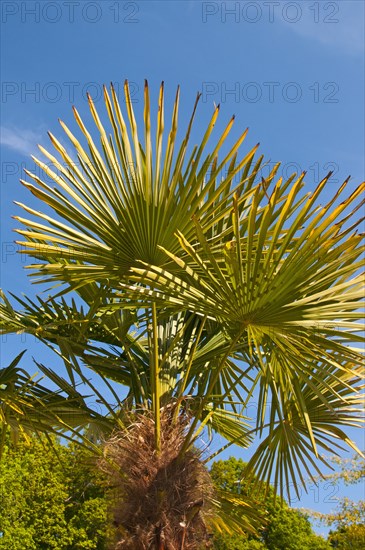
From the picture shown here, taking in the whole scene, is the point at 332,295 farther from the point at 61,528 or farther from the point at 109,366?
the point at 61,528

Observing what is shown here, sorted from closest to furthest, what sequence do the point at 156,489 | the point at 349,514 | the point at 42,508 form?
1. the point at 156,489
2. the point at 349,514
3. the point at 42,508

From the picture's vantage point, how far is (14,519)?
13.6 m

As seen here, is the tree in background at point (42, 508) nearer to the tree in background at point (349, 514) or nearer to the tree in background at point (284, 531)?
the tree in background at point (284, 531)

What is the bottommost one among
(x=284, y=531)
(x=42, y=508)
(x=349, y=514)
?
(x=42, y=508)

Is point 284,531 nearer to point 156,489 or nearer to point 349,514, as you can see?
point 349,514

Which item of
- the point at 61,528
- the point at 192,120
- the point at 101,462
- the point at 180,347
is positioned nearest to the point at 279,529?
the point at 61,528

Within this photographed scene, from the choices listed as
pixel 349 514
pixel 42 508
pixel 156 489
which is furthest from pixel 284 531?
pixel 156 489

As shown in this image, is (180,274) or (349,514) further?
(349,514)

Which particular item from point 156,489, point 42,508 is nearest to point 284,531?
point 42,508

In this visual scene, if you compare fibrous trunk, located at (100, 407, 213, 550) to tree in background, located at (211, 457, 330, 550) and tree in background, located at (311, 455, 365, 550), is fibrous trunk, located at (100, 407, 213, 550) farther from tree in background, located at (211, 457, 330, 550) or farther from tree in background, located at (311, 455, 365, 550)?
tree in background, located at (211, 457, 330, 550)

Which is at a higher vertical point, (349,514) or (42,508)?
(349,514)

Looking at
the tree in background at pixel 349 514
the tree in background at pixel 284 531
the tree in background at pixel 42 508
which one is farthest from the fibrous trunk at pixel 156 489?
the tree in background at pixel 284 531

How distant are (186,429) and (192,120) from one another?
225cm

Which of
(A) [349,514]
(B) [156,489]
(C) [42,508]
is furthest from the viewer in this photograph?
(C) [42,508]
